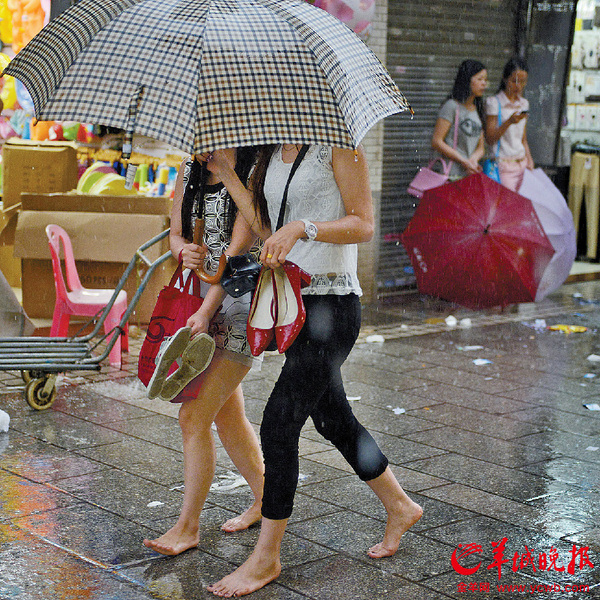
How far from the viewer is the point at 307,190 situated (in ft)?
12.7

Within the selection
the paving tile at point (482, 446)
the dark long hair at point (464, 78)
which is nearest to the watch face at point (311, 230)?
the paving tile at point (482, 446)

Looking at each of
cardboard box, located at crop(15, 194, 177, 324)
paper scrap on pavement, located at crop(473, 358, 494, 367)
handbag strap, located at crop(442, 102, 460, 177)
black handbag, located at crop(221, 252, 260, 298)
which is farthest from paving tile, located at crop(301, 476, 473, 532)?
handbag strap, located at crop(442, 102, 460, 177)

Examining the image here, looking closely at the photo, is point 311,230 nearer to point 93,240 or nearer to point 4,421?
point 4,421

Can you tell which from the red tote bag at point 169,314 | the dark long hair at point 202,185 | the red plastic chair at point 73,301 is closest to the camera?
the dark long hair at point 202,185

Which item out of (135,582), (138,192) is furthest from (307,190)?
(138,192)

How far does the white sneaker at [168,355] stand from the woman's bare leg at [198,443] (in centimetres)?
15

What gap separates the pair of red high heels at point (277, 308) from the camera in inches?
147

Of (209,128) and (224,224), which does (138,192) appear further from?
(209,128)

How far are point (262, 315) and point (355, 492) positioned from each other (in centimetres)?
158

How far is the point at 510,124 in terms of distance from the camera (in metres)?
11.0

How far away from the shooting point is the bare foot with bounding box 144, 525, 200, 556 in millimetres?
4184

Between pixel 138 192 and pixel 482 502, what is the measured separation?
5.29 metres

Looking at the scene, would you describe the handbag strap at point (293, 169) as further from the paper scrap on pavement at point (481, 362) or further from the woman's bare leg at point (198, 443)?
the paper scrap on pavement at point (481, 362)

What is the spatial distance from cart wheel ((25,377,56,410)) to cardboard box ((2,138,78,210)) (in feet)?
12.0
